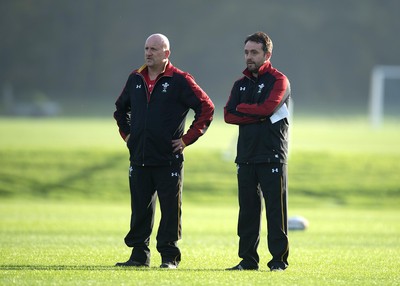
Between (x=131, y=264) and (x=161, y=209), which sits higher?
(x=161, y=209)

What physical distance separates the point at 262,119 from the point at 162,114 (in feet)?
3.24

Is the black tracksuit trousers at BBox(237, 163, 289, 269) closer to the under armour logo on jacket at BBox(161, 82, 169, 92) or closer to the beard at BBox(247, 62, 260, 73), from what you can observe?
the beard at BBox(247, 62, 260, 73)

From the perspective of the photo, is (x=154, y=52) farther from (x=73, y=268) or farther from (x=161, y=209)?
(x=73, y=268)

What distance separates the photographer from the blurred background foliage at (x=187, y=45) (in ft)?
255

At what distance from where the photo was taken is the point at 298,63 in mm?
80000

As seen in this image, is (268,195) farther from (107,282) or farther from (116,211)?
(116,211)

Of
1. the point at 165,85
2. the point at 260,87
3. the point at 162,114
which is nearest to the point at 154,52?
the point at 165,85

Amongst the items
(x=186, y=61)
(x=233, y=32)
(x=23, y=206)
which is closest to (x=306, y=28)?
(x=233, y=32)

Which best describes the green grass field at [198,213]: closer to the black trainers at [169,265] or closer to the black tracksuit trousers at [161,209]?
the black trainers at [169,265]

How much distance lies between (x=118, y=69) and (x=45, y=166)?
174ft

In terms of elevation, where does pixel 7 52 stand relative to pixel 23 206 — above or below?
above

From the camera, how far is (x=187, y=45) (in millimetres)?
79250

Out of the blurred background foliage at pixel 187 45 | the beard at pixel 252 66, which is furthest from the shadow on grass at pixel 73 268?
the blurred background foliage at pixel 187 45

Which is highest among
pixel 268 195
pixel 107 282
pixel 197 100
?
pixel 197 100
